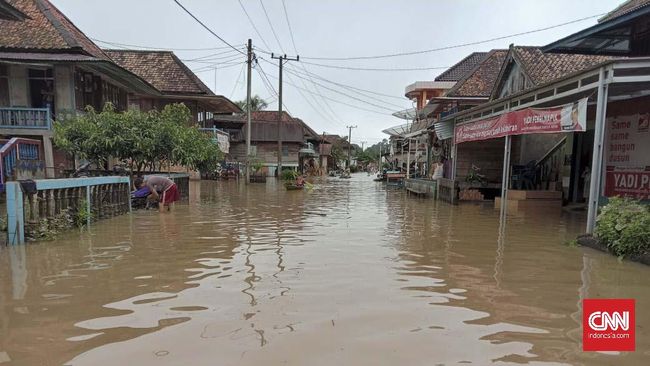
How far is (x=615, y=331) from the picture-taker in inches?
150

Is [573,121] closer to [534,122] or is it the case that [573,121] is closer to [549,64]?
[534,122]

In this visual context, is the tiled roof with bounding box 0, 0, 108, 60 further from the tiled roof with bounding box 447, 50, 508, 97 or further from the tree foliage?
the tiled roof with bounding box 447, 50, 508, 97

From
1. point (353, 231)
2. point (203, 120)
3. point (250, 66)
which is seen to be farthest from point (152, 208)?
point (203, 120)

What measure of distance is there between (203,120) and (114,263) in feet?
86.9

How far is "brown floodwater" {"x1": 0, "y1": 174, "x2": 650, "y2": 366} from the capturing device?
11.1ft

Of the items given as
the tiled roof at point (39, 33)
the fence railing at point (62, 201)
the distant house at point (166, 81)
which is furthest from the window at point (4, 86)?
the fence railing at point (62, 201)

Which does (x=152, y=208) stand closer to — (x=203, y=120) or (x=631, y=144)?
(x=631, y=144)

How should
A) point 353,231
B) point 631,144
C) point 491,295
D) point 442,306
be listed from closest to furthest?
point 442,306 → point 491,295 → point 353,231 → point 631,144

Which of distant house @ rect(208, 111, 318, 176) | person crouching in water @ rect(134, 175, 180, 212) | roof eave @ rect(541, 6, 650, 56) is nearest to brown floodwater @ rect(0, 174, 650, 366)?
person crouching in water @ rect(134, 175, 180, 212)

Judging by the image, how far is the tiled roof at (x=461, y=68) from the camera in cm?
3145

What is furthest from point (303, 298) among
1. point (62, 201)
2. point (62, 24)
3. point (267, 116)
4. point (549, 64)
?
point (267, 116)

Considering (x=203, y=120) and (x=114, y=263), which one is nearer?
(x=114, y=263)

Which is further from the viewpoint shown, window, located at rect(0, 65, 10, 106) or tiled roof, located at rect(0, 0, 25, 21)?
window, located at rect(0, 65, 10, 106)
